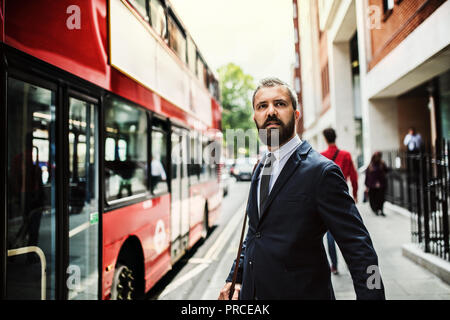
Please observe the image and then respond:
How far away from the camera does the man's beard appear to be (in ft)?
5.53

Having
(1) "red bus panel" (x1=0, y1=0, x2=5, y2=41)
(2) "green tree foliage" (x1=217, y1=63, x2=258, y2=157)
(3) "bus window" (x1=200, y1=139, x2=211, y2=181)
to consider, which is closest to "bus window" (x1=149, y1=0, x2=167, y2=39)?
(1) "red bus panel" (x1=0, y1=0, x2=5, y2=41)

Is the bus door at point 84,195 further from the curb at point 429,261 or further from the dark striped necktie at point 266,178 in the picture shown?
the curb at point 429,261

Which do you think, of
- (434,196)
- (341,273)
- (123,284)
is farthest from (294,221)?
(434,196)

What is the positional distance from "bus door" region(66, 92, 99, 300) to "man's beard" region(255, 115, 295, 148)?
1992mm

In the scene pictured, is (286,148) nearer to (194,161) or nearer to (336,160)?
(336,160)

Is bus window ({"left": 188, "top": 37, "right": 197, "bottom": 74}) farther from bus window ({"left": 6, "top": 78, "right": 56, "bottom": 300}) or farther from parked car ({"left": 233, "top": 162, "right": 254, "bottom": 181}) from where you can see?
parked car ({"left": 233, "top": 162, "right": 254, "bottom": 181})

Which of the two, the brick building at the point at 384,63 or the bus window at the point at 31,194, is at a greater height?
the brick building at the point at 384,63

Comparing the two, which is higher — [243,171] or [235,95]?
[235,95]

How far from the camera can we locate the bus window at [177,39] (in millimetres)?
5688

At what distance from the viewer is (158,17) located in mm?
5016

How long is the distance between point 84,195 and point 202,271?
3.29 m

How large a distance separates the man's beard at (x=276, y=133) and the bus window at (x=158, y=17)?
3.58 meters

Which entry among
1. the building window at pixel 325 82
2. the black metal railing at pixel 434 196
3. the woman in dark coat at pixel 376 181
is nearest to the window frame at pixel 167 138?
the black metal railing at pixel 434 196

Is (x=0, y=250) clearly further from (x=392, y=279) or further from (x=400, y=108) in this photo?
(x=400, y=108)
